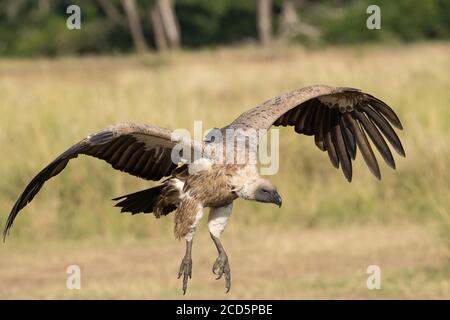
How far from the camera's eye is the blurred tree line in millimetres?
43375

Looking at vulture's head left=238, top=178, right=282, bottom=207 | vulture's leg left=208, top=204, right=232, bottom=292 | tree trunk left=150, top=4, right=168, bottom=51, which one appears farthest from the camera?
tree trunk left=150, top=4, right=168, bottom=51

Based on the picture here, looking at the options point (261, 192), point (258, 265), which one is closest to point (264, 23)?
point (258, 265)

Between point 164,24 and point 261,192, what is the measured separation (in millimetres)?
40461

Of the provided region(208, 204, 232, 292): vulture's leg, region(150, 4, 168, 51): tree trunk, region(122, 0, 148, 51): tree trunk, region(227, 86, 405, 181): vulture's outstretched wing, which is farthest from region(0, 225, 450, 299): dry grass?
region(150, 4, 168, 51): tree trunk

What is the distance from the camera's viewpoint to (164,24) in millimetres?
46312

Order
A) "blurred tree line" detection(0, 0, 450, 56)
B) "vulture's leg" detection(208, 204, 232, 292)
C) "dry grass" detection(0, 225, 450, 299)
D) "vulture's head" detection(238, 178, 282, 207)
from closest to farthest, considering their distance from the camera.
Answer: "vulture's head" detection(238, 178, 282, 207) < "vulture's leg" detection(208, 204, 232, 292) < "dry grass" detection(0, 225, 450, 299) < "blurred tree line" detection(0, 0, 450, 56)

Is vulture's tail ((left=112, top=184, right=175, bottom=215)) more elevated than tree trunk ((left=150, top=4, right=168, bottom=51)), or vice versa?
tree trunk ((left=150, top=4, right=168, bottom=51))

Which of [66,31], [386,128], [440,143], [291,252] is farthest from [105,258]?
[66,31]

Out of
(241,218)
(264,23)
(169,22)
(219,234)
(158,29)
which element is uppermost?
(158,29)

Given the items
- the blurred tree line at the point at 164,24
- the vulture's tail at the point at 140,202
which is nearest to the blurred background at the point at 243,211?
the vulture's tail at the point at 140,202

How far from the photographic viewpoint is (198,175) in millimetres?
6520

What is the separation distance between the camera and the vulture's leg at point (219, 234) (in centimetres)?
636

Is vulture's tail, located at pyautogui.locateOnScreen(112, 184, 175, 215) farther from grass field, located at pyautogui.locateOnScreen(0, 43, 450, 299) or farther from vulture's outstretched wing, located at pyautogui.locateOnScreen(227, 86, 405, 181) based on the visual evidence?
grass field, located at pyautogui.locateOnScreen(0, 43, 450, 299)

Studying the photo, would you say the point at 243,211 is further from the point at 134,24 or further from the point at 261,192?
the point at 134,24
